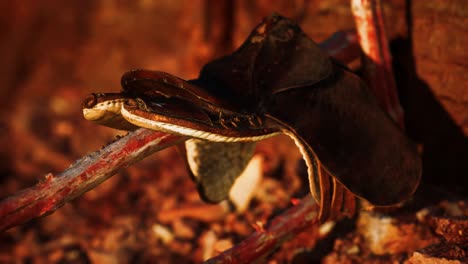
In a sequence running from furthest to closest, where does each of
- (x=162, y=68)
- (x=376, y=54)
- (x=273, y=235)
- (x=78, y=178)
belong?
(x=162, y=68)
(x=376, y=54)
(x=273, y=235)
(x=78, y=178)

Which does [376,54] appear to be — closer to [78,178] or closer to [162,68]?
[78,178]

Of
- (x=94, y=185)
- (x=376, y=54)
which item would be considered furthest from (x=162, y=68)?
(x=94, y=185)

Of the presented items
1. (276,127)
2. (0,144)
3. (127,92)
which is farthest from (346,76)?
(0,144)

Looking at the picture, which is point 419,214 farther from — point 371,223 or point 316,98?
point 316,98

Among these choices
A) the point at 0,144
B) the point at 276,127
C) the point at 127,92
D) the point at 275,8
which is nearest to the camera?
the point at 127,92

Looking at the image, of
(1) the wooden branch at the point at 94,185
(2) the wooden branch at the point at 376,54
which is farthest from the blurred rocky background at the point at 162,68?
(1) the wooden branch at the point at 94,185

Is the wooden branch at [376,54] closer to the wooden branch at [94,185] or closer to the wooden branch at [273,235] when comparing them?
the wooden branch at [273,235]

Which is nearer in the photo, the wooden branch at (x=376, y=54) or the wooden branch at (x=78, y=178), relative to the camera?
the wooden branch at (x=78, y=178)
